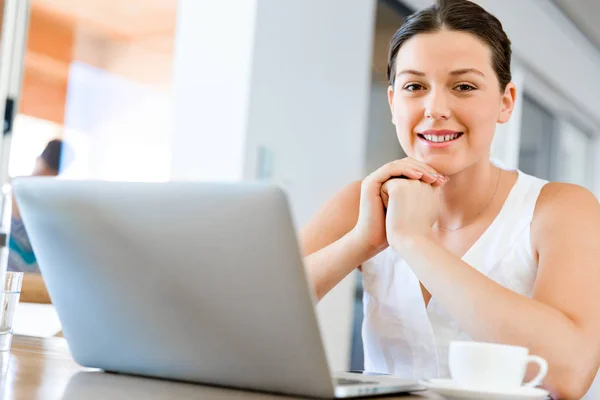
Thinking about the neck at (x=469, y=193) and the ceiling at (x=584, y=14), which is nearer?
the neck at (x=469, y=193)

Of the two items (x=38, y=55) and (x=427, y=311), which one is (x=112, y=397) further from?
(x=38, y=55)

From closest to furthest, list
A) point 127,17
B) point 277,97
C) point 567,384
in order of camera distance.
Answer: point 567,384 → point 277,97 → point 127,17

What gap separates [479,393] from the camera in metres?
0.78

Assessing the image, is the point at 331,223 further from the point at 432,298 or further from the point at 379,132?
the point at 379,132

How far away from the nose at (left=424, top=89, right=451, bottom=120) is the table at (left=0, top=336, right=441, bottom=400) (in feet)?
2.47

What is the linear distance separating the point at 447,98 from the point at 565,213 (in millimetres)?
298

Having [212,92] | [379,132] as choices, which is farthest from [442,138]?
[379,132]

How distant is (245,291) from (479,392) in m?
0.24

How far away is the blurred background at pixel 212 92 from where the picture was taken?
10.5 feet

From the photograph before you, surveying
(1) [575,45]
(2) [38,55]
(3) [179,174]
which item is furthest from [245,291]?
(1) [575,45]

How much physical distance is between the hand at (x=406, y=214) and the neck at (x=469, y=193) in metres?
0.36

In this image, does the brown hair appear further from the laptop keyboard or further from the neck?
the laptop keyboard

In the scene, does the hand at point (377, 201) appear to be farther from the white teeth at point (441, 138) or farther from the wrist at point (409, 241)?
the white teeth at point (441, 138)

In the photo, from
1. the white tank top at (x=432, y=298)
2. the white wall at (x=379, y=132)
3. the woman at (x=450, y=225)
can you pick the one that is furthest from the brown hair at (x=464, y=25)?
the white wall at (x=379, y=132)
